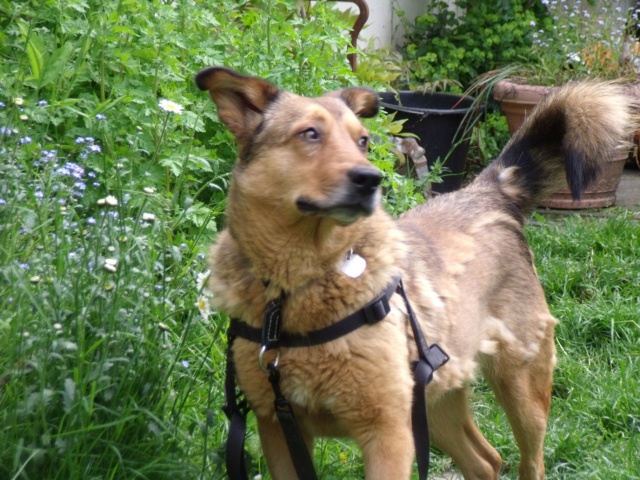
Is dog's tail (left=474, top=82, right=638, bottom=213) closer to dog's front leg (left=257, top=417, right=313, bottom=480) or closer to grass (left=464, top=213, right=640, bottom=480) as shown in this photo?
grass (left=464, top=213, right=640, bottom=480)

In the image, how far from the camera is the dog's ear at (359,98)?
345 centimetres

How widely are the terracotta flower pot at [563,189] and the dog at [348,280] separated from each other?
3647mm

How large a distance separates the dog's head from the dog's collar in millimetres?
307

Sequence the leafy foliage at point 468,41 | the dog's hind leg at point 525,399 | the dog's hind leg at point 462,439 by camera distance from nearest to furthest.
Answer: the dog's hind leg at point 525,399 < the dog's hind leg at point 462,439 < the leafy foliage at point 468,41

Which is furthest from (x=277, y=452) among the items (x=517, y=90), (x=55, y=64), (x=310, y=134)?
(x=517, y=90)

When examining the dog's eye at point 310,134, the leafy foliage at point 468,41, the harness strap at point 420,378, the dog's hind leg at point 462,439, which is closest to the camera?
the dog's eye at point 310,134

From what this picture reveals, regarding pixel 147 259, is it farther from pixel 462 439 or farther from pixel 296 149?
pixel 462 439

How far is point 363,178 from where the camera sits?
283cm

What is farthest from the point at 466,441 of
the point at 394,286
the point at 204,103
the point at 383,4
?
the point at 383,4

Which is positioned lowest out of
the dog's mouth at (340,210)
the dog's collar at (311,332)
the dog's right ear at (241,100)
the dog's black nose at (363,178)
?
the dog's collar at (311,332)

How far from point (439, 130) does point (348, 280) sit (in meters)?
4.79

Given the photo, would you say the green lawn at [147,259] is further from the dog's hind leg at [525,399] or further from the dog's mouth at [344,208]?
the dog's mouth at [344,208]

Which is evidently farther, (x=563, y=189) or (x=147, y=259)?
(x=563, y=189)

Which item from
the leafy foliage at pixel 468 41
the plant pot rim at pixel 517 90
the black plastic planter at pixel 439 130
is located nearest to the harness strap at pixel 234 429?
the black plastic planter at pixel 439 130
